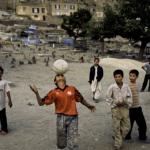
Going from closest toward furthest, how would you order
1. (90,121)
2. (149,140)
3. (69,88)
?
(69,88)
(149,140)
(90,121)

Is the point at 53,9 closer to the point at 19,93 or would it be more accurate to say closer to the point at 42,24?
the point at 42,24

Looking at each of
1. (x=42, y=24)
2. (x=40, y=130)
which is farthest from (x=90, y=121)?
(x=42, y=24)

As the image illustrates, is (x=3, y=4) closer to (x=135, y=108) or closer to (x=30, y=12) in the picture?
(x=30, y=12)

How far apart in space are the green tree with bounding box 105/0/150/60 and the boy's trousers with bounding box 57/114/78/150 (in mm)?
19756

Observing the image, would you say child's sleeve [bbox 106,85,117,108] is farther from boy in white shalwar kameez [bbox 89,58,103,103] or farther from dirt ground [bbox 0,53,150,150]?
boy in white shalwar kameez [bbox 89,58,103,103]

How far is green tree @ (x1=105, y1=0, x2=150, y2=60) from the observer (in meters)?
22.5

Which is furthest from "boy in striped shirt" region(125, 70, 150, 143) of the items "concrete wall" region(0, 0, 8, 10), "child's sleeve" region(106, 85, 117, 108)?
"concrete wall" region(0, 0, 8, 10)

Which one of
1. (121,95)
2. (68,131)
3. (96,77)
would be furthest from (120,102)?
(96,77)

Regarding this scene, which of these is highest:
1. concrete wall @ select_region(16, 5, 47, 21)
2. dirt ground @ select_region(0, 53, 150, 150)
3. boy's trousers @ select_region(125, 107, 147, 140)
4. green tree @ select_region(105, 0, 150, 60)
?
concrete wall @ select_region(16, 5, 47, 21)

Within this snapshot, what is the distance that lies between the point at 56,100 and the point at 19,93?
19.4 feet

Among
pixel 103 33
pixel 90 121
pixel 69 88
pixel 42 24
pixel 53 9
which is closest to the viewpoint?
pixel 69 88

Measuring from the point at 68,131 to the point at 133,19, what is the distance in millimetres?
20578

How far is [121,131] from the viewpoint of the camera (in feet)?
14.6

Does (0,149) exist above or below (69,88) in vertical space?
below
